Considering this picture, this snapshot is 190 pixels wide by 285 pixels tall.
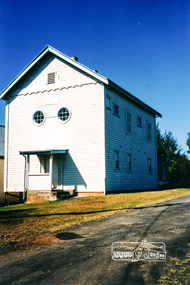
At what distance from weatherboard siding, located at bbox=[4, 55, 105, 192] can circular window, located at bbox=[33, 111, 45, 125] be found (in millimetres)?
265

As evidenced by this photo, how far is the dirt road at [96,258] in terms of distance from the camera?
390 cm

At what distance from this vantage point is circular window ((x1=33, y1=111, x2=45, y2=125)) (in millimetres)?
20669

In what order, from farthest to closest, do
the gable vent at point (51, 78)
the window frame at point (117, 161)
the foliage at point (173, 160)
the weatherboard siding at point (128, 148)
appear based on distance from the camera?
the foliage at point (173, 160) < the gable vent at point (51, 78) < the window frame at point (117, 161) < the weatherboard siding at point (128, 148)

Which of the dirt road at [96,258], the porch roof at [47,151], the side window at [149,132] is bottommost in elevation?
the dirt road at [96,258]

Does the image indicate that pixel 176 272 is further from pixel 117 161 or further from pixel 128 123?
pixel 128 123

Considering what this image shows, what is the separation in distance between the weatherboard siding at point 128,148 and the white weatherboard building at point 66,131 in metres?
0.07

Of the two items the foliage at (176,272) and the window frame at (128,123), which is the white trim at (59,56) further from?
the foliage at (176,272)

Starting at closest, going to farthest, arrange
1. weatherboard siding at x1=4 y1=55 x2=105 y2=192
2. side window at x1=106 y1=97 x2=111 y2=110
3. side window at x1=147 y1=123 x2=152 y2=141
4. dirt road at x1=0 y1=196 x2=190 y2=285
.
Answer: dirt road at x1=0 y1=196 x2=190 y2=285 → weatherboard siding at x1=4 y1=55 x2=105 y2=192 → side window at x1=106 y1=97 x2=111 y2=110 → side window at x1=147 y1=123 x2=152 y2=141

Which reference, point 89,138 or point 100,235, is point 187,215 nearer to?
point 100,235

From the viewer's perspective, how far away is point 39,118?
20812mm

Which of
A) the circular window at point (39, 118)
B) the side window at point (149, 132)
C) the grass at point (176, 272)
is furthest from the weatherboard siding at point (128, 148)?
the grass at point (176, 272)

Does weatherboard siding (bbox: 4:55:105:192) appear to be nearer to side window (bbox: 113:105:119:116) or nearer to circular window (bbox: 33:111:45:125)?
circular window (bbox: 33:111:45:125)

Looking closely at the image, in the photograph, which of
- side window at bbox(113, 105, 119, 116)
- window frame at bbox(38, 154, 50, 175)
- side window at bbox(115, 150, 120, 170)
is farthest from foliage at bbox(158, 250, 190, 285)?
side window at bbox(113, 105, 119, 116)

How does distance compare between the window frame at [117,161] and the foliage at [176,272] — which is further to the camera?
the window frame at [117,161]
